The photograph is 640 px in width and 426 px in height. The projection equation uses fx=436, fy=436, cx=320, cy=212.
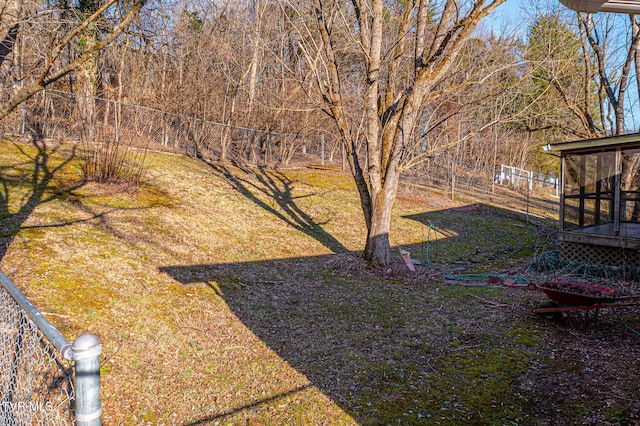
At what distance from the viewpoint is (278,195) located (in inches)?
535

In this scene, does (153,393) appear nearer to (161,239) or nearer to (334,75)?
(161,239)

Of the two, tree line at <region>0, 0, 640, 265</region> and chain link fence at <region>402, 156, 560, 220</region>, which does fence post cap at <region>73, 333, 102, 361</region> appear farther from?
chain link fence at <region>402, 156, 560, 220</region>

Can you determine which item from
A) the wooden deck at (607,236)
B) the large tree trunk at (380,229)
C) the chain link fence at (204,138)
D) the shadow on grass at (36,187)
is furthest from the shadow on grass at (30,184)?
the wooden deck at (607,236)

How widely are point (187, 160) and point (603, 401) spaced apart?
12.8 m

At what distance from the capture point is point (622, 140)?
31.7 feet

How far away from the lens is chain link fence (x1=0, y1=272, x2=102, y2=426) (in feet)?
4.64

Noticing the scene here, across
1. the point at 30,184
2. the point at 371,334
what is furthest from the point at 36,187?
the point at 371,334

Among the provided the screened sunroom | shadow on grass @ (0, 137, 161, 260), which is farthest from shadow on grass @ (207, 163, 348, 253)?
the screened sunroom

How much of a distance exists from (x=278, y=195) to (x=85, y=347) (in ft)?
40.1

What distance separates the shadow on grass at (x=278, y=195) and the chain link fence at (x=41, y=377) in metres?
7.11

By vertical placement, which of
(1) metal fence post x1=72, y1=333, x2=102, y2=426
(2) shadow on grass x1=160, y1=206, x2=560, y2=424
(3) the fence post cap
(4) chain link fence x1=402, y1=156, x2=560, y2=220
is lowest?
(2) shadow on grass x1=160, y1=206, x2=560, y2=424

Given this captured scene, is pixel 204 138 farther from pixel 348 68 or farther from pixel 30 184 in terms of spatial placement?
pixel 30 184

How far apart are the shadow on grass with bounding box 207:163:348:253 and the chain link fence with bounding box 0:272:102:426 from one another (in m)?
7.11

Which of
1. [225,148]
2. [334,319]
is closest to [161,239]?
[334,319]
